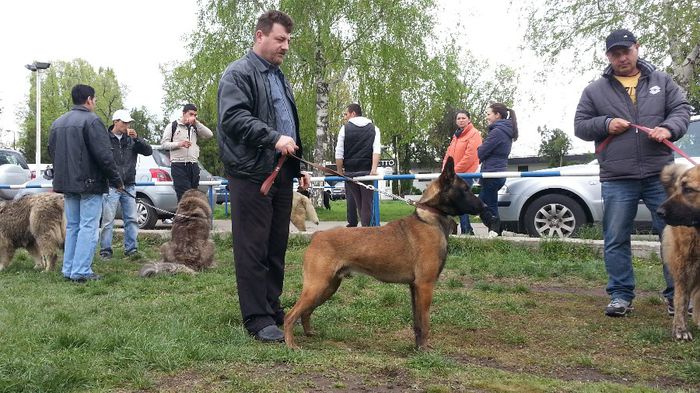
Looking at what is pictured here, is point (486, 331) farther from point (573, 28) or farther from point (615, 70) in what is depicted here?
→ point (573, 28)

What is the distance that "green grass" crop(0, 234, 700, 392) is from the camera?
3.46 m

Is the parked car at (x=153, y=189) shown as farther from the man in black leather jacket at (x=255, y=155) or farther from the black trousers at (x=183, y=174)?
the man in black leather jacket at (x=255, y=155)

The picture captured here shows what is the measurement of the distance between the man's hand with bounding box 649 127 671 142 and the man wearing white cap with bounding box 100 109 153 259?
284 inches

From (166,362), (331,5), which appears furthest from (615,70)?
(331,5)

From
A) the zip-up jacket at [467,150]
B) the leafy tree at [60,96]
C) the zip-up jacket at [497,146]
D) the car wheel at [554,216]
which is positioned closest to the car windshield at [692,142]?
the car wheel at [554,216]

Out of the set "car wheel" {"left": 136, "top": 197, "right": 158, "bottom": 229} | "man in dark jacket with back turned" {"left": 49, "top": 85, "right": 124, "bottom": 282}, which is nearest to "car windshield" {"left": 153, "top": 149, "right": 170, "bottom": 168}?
"car wheel" {"left": 136, "top": 197, "right": 158, "bottom": 229}

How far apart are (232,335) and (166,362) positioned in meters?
0.88

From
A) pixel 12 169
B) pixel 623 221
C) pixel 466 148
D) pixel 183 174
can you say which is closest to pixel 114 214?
pixel 183 174

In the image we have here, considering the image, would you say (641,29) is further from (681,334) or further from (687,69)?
(681,334)

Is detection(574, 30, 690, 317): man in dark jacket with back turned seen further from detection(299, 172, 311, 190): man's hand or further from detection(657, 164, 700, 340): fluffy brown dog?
detection(299, 172, 311, 190): man's hand

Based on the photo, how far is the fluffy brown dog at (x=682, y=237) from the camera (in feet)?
14.3

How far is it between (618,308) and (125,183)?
735cm

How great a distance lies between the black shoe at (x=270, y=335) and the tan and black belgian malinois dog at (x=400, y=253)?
0.14 meters

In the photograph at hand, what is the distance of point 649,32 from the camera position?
646 inches
